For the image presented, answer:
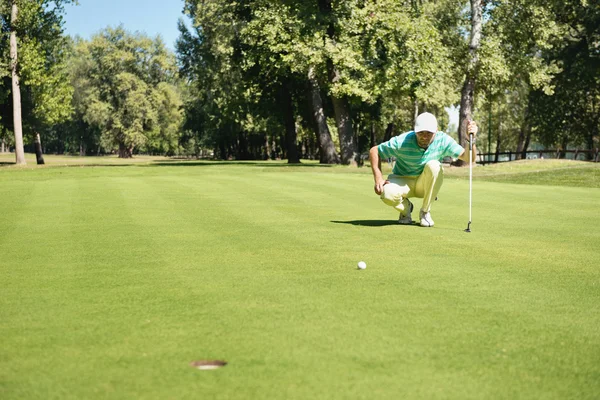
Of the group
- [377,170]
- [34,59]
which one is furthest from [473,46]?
[377,170]

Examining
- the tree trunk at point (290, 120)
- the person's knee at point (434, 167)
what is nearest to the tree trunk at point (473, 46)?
the tree trunk at point (290, 120)

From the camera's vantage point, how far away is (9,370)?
14.0 feet

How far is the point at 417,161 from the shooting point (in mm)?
11297

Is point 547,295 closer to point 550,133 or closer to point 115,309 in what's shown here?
point 115,309

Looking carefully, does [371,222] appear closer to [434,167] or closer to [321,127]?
[434,167]

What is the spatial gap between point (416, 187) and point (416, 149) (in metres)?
0.71

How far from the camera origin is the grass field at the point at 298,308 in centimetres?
403

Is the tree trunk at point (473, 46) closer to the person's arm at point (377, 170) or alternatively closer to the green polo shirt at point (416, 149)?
the green polo shirt at point (416, 149)

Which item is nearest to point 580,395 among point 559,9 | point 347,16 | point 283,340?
point 283,340

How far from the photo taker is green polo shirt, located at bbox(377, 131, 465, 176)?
36.5 feet

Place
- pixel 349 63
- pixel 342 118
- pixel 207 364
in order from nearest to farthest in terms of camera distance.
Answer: pixel 207 364
pixel 349 63
pixel 342 118

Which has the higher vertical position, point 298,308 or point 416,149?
point 416,149

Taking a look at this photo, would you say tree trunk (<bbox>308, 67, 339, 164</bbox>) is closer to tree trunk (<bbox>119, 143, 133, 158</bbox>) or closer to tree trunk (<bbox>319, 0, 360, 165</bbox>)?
tree trunk (<bbox>319, 0, 360, 165</bbox>)

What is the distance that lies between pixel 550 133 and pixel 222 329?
5928 cm
